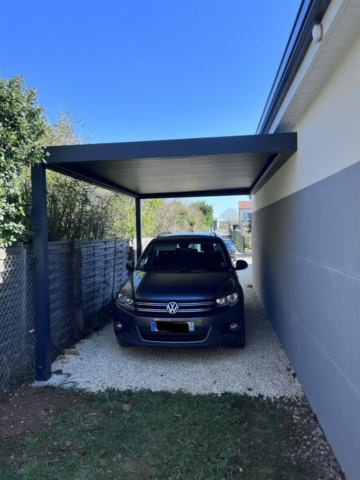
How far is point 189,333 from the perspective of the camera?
167 inches

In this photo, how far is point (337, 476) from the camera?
230 centimetres

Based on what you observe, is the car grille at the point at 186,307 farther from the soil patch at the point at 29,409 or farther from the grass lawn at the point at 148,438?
the soil patch at the point at 29,409

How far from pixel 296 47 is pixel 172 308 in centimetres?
317

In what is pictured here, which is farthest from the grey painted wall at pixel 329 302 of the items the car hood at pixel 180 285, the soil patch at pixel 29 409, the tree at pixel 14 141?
the tree at pixel 14 141

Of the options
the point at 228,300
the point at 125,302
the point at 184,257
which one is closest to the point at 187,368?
the point at 228,300

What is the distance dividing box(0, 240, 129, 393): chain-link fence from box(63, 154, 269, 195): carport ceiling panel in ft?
4.27

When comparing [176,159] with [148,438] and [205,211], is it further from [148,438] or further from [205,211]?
[205,211]

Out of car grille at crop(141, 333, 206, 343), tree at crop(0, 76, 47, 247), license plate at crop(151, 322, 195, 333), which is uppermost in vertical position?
tree at crop(0, 76, 47, 247)

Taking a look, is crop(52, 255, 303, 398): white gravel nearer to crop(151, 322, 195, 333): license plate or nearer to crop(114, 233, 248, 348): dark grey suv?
crop(114, 233, 248, 348): dark grey suv

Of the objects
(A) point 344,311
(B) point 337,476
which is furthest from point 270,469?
(A) point 344,311

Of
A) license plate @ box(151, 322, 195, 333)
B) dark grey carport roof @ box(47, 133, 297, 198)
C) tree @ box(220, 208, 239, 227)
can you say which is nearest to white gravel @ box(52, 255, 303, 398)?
license plate @ box(151, 322, 195, 333)

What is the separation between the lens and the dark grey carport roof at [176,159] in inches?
150

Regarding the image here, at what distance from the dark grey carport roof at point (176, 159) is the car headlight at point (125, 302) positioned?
1.92m

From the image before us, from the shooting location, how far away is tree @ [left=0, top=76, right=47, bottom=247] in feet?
10.4
